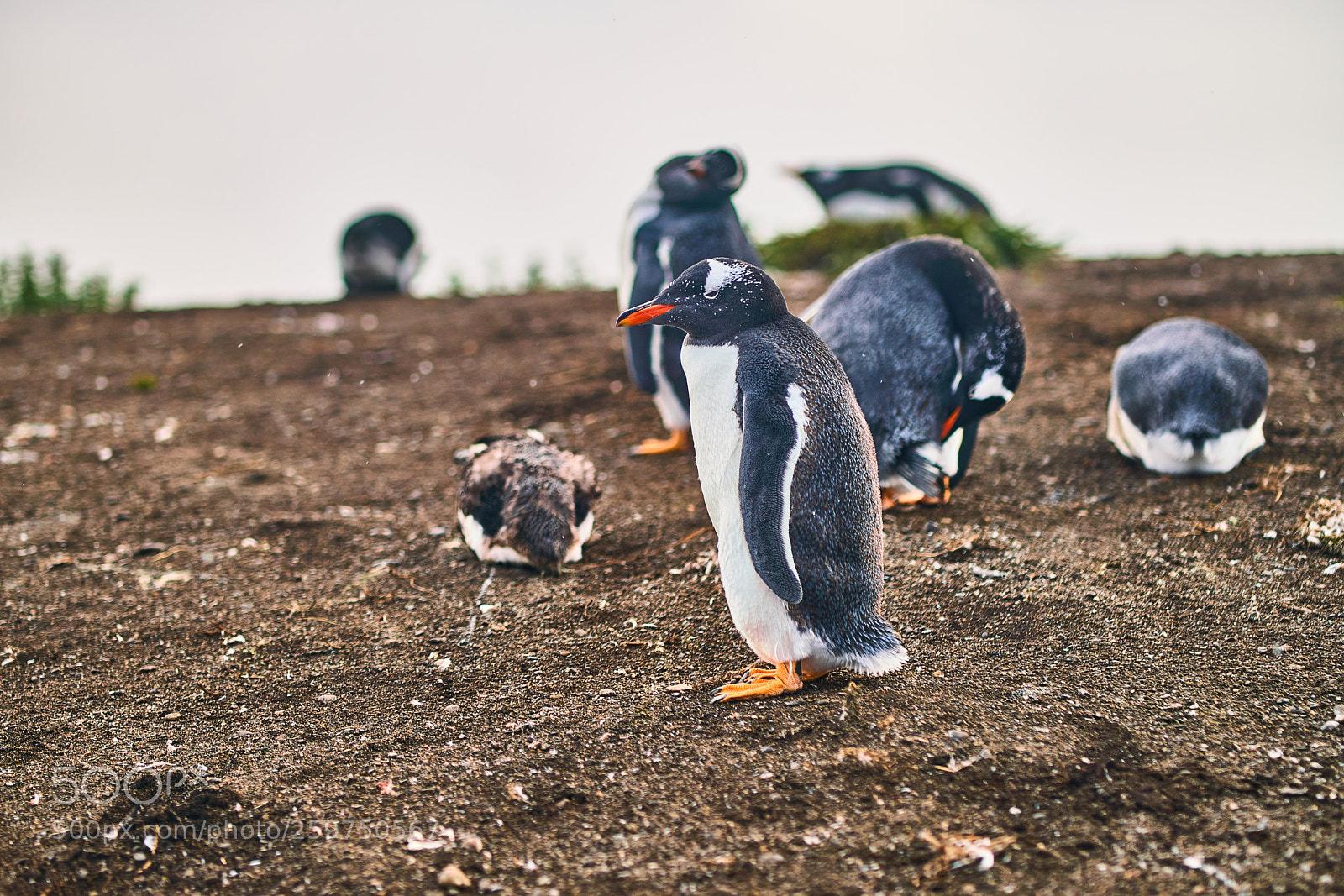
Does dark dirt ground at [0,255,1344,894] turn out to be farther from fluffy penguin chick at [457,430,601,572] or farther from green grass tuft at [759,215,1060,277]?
green grass tuft at [759,215,1060,277]

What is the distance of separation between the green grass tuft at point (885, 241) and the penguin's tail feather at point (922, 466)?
490 centimetres

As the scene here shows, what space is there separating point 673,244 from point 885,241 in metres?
4.86

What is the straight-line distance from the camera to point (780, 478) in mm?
2473

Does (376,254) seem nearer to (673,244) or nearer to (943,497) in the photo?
(673,244)

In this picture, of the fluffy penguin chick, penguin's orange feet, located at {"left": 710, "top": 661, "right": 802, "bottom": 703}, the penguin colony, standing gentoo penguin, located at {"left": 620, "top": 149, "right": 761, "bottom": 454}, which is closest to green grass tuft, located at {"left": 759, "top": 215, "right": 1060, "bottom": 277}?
standing gentoo penguin, located at {"left": 620, "top": 149, "right": 761, "bottom": 454}

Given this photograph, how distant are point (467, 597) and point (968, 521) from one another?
6.28 feet

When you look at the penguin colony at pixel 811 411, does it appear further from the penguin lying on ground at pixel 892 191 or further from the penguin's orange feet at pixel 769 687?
the penguin lying on ground at pixel 892 191

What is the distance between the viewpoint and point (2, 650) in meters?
3.46

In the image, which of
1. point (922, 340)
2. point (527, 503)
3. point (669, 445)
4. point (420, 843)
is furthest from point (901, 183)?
point (420, 843)

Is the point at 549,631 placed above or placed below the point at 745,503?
below

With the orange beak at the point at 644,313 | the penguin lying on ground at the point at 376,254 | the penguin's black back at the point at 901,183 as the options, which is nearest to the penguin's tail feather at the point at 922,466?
the orange beak at the point at 644,313

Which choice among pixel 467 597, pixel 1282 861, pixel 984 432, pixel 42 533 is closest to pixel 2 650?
pixel 42 533

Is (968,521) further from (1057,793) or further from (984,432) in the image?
(1057,793)

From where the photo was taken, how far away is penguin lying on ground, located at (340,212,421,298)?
34.0ft
